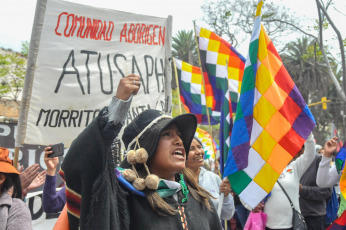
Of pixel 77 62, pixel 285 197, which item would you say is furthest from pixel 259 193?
pixel 77 62

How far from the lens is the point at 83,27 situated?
4.47m

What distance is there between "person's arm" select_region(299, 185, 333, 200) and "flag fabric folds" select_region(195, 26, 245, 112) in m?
1.51

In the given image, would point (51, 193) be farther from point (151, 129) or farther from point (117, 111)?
point (117, 111)

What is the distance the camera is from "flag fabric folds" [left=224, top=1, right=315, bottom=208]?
414 centimetres

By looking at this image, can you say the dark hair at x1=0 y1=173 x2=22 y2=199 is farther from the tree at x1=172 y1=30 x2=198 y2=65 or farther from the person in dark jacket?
the tree at x1=172 y1=30 x2=198 y2=65

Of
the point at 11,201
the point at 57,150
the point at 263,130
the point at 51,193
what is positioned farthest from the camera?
the point at 263,130

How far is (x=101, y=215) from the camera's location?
1.82 meters

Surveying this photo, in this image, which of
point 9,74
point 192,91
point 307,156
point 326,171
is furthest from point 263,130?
point 9,74

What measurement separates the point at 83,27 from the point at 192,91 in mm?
4454

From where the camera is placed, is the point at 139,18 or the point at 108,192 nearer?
the point at 108,192

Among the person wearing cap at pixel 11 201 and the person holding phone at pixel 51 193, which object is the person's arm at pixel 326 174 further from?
the person wearing cap at pixel 11 201

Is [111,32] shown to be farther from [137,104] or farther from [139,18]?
[137,104]

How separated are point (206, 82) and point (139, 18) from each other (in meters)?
1.91

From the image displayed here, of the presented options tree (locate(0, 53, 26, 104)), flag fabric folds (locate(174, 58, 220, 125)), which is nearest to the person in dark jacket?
flag fabric folds (locate(174, 58, 220, 125))
